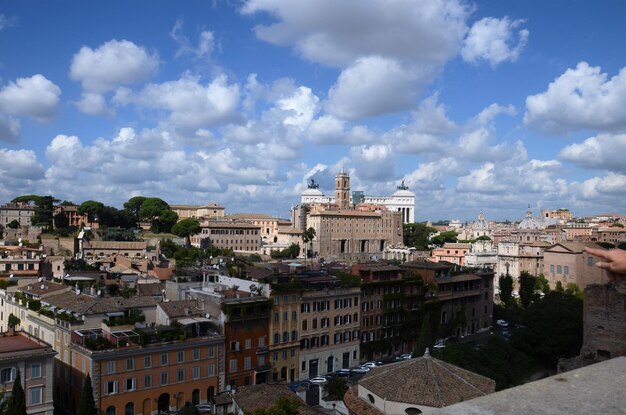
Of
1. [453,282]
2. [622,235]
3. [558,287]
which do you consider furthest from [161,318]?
[622,235]

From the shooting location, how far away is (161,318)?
37875mm

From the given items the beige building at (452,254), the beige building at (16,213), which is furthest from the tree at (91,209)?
the beige building at (452,254)

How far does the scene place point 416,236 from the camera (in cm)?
14788

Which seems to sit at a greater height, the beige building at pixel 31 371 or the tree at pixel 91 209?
the tree at pixel 91 209

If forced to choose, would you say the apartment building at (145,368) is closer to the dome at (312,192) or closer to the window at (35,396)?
the window at (35,396)

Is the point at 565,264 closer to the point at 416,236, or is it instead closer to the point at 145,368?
the point at 145,368

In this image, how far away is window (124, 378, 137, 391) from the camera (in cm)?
3259

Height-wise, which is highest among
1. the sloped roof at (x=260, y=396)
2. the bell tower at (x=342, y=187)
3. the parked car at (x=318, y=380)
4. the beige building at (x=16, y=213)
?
→ the bell tower at (x=342, y=187)

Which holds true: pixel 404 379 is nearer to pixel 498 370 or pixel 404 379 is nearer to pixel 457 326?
pixel 498 370

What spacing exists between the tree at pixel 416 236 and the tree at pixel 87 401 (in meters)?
114

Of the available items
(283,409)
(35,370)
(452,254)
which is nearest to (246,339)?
(35,370)

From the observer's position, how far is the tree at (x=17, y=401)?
2645 centimetres

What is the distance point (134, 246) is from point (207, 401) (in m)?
53.0

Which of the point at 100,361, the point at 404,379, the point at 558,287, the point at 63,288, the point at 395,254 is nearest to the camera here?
the point at 404,379
